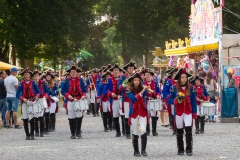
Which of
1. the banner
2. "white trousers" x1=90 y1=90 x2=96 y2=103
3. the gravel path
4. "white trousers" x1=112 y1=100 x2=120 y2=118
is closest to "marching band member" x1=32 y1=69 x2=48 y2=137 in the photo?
the gravel path

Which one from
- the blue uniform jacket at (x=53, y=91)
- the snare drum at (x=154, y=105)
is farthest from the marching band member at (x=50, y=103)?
the snare drum at (x=154, y=105)

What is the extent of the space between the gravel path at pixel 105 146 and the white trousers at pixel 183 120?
631 millimetres

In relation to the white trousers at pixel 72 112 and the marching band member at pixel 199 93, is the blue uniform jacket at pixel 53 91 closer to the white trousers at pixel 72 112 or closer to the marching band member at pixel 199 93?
the white trousers at pixel 72 112

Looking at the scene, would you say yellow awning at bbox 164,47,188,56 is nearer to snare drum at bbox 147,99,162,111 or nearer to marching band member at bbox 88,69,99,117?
marching band member at bbox 88,69,99,117

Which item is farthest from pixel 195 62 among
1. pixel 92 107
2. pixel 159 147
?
pixel 159 147

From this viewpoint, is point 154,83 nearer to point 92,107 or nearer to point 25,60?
point 92,107

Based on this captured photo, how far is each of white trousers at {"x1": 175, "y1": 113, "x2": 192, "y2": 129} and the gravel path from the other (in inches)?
24.9

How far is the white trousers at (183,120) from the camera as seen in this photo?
14688mm

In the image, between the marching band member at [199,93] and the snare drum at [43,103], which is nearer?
the snare drum at [43,103]

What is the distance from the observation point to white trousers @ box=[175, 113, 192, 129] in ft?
48.2

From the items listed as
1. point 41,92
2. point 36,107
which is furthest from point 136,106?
point 41,92

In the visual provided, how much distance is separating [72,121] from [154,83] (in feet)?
7.95

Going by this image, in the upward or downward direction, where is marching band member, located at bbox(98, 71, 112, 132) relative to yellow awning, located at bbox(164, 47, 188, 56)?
downward

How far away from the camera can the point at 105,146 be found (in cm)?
1716
